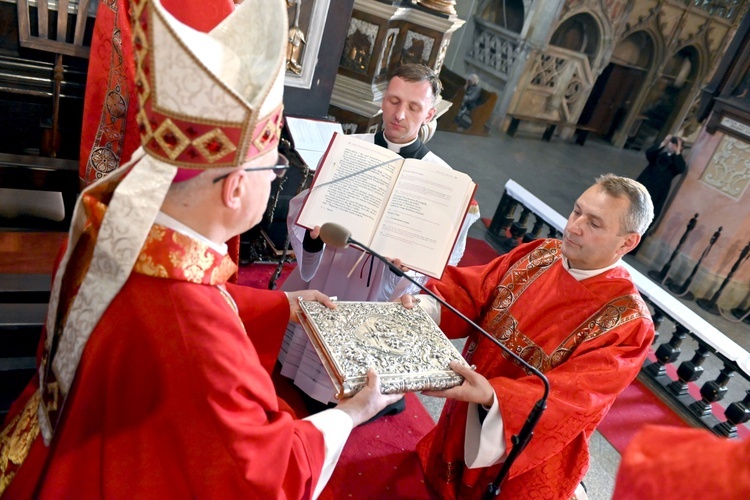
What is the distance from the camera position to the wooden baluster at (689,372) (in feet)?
14.4

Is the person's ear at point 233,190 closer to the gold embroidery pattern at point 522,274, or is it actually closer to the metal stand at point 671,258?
the gold embroidery pattern at point 522,274

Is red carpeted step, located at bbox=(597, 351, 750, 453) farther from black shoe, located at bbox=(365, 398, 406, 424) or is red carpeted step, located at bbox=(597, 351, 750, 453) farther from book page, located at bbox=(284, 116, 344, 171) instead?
book page, located at bbox=(284, 116, 344, 171)

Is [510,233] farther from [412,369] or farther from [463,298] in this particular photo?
[412,369]

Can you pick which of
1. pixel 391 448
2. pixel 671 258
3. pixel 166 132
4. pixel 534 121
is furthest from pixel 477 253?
pixel 534 121

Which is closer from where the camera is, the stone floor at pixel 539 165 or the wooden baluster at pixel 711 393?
the wooden baluster at pixel 711 393

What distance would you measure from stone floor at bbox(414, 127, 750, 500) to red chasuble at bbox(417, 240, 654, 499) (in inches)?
165

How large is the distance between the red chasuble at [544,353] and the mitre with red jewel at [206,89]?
4.46 feet

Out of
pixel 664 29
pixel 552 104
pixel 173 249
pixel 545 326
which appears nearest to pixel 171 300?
pixel 173 249

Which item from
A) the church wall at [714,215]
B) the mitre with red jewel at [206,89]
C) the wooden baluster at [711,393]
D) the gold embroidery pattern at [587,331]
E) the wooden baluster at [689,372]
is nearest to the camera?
the mitre with red jewel at [206,89]

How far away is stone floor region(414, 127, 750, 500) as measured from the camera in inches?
318

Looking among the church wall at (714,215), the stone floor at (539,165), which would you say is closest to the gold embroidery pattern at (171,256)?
the stone floor at (539,165)

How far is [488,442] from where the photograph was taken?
2170 mm

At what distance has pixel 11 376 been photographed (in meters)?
2.37

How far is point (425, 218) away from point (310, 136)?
1.37 metres
